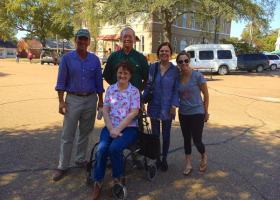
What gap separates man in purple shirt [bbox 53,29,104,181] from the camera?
193 inches

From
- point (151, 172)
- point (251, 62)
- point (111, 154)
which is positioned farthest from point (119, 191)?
point (251, 62)

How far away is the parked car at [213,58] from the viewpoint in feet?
88.6

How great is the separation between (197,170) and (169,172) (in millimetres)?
424

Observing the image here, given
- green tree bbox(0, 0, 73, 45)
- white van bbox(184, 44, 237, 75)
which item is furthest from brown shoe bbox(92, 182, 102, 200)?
green tree bbox(0, 0, 73, 45)

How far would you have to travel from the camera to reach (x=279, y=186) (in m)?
4.92

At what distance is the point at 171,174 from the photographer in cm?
528

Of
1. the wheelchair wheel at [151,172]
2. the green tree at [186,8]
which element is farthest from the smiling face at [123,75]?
the green tree at [186,8]

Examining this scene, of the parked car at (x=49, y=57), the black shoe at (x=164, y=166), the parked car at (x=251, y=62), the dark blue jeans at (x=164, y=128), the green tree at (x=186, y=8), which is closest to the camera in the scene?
the dark blue jeans at (x=164, y=128)

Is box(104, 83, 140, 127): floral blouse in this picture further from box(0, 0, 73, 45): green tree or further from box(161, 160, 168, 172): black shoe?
box(0, 0, 73, 45): green tree

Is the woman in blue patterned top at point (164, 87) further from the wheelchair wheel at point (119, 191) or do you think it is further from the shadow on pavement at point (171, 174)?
the wheelchair wheel at point (119, 191)

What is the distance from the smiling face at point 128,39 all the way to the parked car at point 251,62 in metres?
27.4

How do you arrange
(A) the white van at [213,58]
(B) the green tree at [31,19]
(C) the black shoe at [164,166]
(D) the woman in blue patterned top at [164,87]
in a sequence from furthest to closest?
(B) the green tree at [31,19] → (A) the white van at [213,58] → (C) the black shoe at [164,166] → (D) the woman in blue patterned top at [164,87]

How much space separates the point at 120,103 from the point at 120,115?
15 cm

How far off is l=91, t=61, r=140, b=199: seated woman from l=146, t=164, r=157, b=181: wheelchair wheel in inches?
21.6
